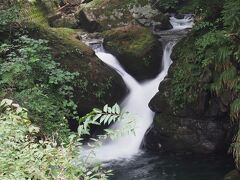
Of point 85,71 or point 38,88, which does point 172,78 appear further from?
point 38,88

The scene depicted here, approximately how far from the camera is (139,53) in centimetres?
1191

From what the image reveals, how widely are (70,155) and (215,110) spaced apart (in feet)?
22.0

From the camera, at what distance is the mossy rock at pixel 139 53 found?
1191 centimetres

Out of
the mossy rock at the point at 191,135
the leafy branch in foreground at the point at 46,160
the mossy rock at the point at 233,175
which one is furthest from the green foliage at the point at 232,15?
the leafy branch in foreground at the point at 46,160

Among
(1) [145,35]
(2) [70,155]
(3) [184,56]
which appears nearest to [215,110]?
(3) [184,56]

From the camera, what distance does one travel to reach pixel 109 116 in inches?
111

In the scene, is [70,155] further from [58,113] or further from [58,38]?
[58,38]

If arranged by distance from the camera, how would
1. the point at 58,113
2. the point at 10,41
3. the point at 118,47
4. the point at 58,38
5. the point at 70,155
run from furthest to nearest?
1. the point at 118,47
2. the point at 58,38
3. the point at 10,41
4. the point at 58,113
5. the point at 70,155

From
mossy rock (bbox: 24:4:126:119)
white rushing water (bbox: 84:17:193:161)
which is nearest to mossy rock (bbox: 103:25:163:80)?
white rushing water (bbox: 84:17:193:161)

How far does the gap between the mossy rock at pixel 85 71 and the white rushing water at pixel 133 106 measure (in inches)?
15.5

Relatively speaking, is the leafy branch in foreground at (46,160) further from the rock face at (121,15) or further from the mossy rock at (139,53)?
the rock face at (121,15)

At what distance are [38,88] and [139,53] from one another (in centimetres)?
598

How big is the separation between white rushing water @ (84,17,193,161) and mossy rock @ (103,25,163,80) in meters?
0.17

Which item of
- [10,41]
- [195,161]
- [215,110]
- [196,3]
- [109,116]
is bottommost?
[195,161]
